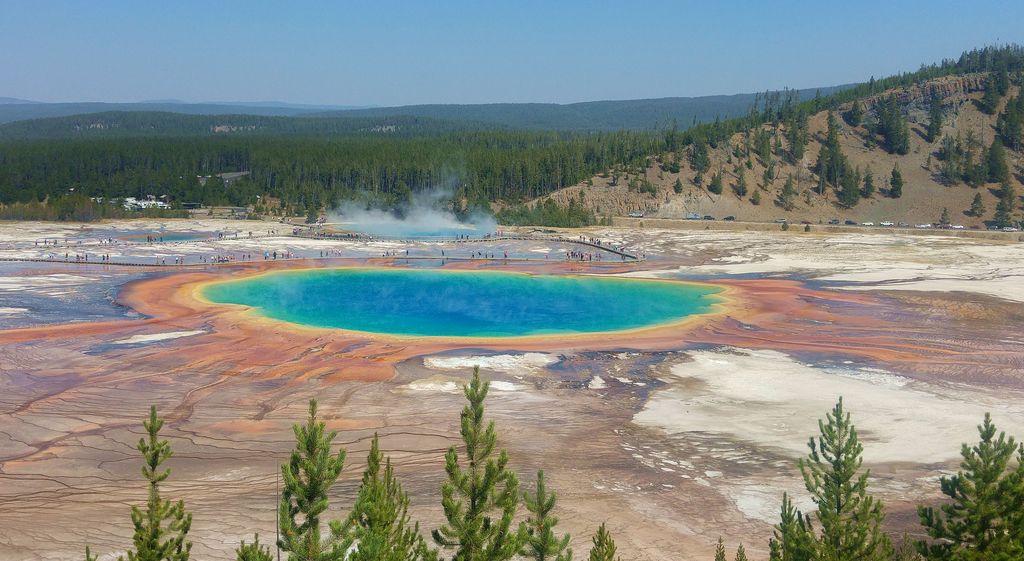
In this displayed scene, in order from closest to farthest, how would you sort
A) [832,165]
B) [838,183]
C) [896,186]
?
1. [896,186]
2. [838,183]
3. [832,165]

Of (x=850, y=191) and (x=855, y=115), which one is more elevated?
(x=855, y=115)

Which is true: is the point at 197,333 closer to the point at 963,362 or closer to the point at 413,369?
the point at 413,369

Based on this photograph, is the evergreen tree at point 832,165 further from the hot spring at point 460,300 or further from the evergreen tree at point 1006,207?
the hot spring at point 460,300

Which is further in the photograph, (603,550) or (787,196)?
(787,196)

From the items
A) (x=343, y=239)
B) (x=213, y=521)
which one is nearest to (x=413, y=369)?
(x=213, y=521)

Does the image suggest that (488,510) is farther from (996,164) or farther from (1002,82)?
(1002,82)

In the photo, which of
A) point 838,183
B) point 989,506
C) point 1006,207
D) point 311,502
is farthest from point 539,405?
point 838,183
